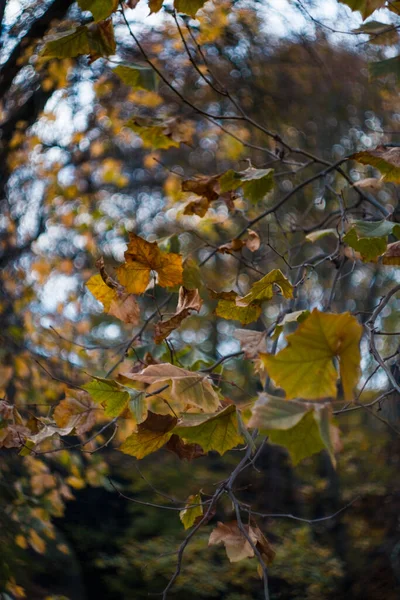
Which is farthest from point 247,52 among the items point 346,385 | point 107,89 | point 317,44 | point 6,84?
point 346,385

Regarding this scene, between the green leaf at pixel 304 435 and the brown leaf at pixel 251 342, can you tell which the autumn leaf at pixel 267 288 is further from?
the green leaf at pixel 304 435

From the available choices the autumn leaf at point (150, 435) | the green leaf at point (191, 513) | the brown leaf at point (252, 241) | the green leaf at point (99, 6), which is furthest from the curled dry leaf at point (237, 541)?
the green leaf at point (99, 6)

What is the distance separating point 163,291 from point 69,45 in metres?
1.75

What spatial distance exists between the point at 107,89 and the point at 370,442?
14.8 feet

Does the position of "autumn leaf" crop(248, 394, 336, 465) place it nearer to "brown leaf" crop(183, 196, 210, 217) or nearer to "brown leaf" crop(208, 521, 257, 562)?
"brown leaf" crop(208, 521, 257, 562)

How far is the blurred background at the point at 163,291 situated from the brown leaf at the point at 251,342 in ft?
6.02

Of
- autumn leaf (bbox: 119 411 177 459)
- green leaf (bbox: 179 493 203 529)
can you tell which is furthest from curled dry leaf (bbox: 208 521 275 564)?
autumn leaf (bbox: 119 411 177 459)

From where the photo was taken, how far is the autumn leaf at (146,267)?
1.33 metres

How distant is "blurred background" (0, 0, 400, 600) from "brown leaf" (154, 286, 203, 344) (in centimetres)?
187

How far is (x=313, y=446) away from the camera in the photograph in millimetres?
834

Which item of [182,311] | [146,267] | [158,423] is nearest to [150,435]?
[158,423]

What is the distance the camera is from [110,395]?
3.99 feet

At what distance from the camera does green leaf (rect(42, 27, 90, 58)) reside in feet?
5.02

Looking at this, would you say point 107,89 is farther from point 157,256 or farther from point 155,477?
point 155,477
